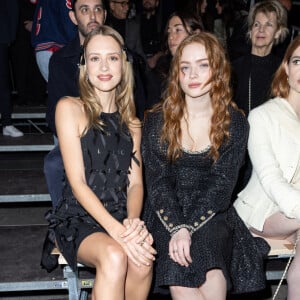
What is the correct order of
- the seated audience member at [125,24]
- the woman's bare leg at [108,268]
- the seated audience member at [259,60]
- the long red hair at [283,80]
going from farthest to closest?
1. the seated audience member at [125,24]
2. the seated audience member at [259,60]
3. the long red hair at [283,80]
4. the woman's bare leg at [108,268]

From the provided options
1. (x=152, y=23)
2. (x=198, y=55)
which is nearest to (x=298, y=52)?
(x=198, y=55)

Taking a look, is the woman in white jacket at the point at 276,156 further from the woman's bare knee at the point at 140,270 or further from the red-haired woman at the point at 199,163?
the woman's bare knee at the point at 140,270

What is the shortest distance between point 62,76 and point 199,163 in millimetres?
970

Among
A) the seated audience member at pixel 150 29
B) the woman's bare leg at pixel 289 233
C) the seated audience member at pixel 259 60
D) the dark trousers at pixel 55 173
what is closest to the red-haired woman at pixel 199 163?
the woman's bare leg at pixel 289 233

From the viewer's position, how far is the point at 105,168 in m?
2.24

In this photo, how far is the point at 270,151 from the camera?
2281 millimetres

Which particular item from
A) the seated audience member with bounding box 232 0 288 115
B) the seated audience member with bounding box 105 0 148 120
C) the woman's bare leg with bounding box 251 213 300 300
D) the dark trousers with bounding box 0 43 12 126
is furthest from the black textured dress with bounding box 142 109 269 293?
the dark trousers with bounding box 0 43 12 126

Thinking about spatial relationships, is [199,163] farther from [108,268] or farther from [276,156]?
[108,268]

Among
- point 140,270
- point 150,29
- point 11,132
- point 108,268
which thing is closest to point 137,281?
point 140,270

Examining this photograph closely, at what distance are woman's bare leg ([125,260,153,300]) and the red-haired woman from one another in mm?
69

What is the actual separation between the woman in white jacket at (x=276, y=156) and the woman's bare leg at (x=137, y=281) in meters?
0.62

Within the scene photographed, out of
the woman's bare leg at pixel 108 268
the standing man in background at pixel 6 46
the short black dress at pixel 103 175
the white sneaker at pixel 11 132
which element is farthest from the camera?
the white sneaker at pixel 11 132

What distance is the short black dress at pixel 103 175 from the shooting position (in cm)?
220

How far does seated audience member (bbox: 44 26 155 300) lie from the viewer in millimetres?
2039
